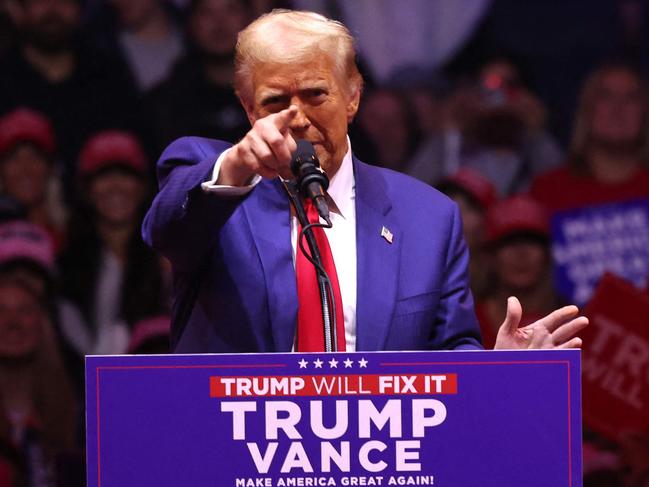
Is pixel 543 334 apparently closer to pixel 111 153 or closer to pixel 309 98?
pixel 309 98

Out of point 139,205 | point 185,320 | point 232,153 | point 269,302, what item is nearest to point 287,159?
point 232,153

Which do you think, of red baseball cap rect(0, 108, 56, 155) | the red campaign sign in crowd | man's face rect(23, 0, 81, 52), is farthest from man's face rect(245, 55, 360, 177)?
man's face rect(23, 0, 81, 52)

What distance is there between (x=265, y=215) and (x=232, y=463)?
2.17 feet

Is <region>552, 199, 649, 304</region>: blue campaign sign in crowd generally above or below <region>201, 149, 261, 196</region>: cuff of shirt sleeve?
above

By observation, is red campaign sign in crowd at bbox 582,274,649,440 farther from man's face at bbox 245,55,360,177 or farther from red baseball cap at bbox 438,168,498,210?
man's face at bbox 245,55,360,177

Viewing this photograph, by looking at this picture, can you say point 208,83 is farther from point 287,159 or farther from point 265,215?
point 287,159

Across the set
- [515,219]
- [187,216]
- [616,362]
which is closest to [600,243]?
[515,219]

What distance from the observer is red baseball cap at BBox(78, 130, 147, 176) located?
504 cm

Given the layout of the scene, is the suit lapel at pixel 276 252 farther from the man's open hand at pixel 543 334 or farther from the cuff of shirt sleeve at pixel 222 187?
the man's open hand at pixel 543 334

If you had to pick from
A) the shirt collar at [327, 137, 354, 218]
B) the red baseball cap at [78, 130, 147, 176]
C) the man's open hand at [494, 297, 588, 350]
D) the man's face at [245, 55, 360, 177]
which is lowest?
the man's open hand at [494, 297, 588, 350]

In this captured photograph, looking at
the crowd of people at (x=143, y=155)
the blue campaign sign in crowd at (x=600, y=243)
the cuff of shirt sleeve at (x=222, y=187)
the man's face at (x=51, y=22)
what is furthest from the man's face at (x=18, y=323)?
the cuff of shirt sleeve at (x=222, y=187)

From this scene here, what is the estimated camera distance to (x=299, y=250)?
2.26 metres

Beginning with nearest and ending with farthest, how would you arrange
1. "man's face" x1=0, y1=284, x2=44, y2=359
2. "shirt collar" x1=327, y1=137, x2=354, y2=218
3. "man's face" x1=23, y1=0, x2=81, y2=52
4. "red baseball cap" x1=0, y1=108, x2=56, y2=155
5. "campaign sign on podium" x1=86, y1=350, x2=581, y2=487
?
"campaign sign on podium" x1=86, y1=350, x2=581, y2=487 < "shirt collar" x1=327, y1=137, x2=354, y2=218 < "man's face" x1=0, y1=284, x2=44, y2=359 < "red baseball cap" x1=0, y1=108, x2=56, y2=155 < "man's face" x1=23, y1=0, x2=81, y2=52

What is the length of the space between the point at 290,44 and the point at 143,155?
A: 2.88 m
